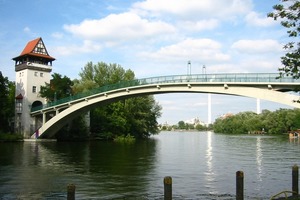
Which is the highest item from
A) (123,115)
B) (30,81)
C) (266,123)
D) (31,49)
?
(31,49)

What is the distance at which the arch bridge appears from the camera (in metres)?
27.7

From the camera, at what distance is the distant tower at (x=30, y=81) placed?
51875mm

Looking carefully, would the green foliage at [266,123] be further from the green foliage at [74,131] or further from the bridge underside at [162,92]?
the bridge underside at [162,92]

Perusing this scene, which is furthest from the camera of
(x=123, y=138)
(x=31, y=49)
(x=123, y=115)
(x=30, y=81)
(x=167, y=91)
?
(x=123, y=115)

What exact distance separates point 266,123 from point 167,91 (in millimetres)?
74634

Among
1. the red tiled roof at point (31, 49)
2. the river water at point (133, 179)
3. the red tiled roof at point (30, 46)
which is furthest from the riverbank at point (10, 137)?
the river water at point (133, 179)

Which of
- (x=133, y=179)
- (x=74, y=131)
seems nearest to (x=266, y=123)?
(x=74, y=131)

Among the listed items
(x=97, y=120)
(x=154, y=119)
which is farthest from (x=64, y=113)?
(x=154, y=119)

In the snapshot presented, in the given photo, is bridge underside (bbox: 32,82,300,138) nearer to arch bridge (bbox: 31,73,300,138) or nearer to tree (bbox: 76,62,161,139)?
arch bridge (bbox: 31,73,300,138)

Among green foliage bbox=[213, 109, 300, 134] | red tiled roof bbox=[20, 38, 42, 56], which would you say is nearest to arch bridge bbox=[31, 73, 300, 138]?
red tiled roof bbox=[20, 38, 42, 56]

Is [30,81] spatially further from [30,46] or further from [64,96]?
[30,46]

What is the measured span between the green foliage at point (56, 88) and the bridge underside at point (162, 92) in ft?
11.6

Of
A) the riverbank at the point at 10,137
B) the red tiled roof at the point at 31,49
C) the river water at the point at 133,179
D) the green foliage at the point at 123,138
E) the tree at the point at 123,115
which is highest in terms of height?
the red tiled roof at the point at 31,49

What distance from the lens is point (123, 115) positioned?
61906 mm
